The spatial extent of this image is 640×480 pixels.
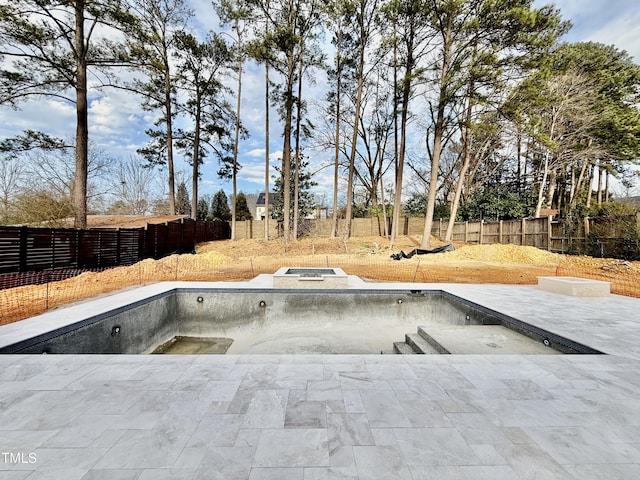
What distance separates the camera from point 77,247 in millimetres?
8367

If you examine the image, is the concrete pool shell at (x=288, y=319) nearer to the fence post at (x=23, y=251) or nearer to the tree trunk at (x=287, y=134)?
the fence post at (x=23, y=251)

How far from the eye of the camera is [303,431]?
1626 millimetres

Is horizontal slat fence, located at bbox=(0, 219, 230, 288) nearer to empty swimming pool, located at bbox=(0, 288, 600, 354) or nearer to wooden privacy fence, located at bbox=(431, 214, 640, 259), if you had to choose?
empty swimming pool, located at bbox=(0, 288, 600, 354)

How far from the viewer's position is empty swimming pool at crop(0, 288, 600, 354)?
4.53 meters

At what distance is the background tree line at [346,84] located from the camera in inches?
402

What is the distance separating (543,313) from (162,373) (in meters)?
4.81

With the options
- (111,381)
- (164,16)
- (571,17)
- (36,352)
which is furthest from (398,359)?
(571,17)

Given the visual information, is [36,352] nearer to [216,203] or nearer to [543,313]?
[543,313]

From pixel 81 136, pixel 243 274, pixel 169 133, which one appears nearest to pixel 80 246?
pixel 81 136

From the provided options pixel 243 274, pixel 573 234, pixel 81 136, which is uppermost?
pixel 81 136

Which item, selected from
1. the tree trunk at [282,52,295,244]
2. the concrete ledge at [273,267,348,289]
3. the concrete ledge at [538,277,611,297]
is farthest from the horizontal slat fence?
the concrete ledge at [538,277,611,297]

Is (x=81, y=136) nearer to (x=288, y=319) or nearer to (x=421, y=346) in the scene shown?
(x=288, y=319)

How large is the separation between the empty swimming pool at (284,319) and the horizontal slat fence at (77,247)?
480 centimetres

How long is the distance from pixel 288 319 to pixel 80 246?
728 cm
